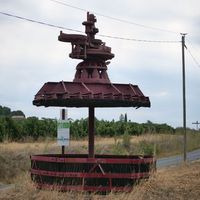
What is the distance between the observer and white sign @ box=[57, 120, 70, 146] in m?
13.2

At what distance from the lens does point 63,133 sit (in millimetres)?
13266

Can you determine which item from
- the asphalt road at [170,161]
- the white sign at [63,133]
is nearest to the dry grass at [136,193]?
the white sign at [63,133]

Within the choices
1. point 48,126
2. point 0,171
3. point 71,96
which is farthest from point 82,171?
point 48,126

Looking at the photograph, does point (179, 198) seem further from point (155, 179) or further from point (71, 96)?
point (71, 96)

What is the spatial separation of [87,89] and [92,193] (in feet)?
6.51

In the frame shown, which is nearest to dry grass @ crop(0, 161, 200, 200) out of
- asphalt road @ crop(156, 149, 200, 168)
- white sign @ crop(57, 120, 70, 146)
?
white sign @ crop(57, 120, 70, 146)

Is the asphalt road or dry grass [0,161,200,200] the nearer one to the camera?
dry grass [0,161,200,200]

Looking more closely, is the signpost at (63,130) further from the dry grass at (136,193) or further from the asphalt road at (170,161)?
the asphalt road at (170,161)

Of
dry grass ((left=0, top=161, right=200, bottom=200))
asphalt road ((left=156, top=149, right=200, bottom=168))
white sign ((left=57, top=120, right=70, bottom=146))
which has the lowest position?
dry grass ((left=0, top=161, right=200, bottom=200))

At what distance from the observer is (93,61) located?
11.7 m

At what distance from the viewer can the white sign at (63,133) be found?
13.2 m

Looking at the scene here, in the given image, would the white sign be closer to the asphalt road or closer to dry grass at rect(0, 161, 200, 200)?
dry grass at rect(0, 161, 200, 200)

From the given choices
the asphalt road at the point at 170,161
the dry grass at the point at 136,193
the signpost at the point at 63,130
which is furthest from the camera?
the asphalt road at the point at 170,161

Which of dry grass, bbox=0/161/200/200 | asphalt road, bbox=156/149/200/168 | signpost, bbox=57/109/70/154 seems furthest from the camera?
asphalt road, bbox=156/149/200/168
